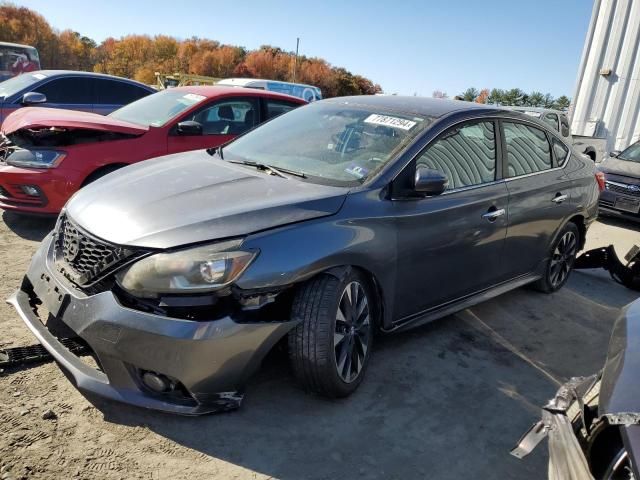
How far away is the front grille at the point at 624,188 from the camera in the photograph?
8.35 m

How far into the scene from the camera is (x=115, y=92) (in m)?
7.93

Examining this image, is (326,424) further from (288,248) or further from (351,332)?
(288,248)

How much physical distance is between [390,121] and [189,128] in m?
2.67

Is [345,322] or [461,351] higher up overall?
[345,322]

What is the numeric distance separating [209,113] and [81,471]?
14.3 feet

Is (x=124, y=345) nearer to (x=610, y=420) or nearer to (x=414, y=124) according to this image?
(x=610, y=420)

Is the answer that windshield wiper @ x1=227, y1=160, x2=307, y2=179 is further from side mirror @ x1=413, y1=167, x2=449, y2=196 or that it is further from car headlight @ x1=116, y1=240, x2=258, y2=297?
car headlight @ x1=116, y1=240, x2=258, y2=297

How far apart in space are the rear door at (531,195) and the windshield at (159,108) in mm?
3387

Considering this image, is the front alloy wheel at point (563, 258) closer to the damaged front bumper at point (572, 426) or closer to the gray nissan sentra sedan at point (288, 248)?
the gray nissan sentra sedan at point (288, 248)

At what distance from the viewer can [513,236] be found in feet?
12.9

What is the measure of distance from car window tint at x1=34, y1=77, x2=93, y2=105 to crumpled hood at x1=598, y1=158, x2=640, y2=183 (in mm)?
8134

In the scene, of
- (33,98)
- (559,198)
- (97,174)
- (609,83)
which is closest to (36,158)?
(97,174)

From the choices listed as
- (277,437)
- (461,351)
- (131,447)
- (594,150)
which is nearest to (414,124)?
(461,351)

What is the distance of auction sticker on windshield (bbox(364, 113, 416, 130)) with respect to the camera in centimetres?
340
